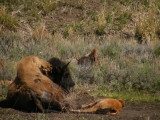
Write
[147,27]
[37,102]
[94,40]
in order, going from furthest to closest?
1. [147,27]
2. [94,40]
3. [37,102]

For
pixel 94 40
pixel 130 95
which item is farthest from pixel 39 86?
pixel 94 40

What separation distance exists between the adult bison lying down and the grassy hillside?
7.93ft

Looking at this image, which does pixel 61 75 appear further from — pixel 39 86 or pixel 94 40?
pixel 94 40

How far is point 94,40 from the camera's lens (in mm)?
14375

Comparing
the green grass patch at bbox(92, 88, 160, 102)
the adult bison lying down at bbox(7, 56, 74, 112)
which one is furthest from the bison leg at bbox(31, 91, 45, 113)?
the green grass patch at bbox(92, 88, 160, 102)

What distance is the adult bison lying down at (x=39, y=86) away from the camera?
529 cm

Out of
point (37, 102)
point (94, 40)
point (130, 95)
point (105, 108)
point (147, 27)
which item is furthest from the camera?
point (147, 27)

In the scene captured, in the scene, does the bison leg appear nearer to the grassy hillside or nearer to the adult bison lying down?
the adult bison lying down

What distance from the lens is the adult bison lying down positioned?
529 cm

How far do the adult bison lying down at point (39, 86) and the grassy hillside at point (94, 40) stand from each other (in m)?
2.42

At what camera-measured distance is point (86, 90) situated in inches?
329

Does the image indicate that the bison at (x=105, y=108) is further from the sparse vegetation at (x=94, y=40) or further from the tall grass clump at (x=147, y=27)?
the tall grass clump at (x=147, y=27)

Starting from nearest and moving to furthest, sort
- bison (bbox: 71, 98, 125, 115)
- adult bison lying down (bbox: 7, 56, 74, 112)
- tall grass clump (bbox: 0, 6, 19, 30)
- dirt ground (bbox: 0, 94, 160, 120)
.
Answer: dirt ground (bbox: 0, 94, 160, 120), adult bison lying down (bbox: 7, 56, 74, 112), bison (bbox: 71, 98, 125, 115), tall grass clump (bbox: 0, 6, 19, 30)

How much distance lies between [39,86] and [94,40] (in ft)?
30.3
